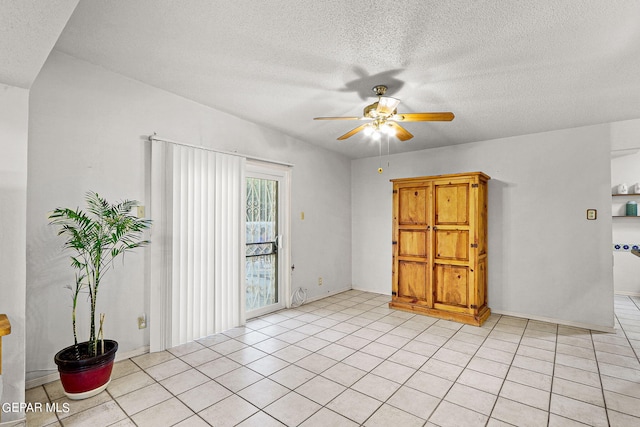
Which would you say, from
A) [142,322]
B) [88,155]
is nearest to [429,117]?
[88,155]

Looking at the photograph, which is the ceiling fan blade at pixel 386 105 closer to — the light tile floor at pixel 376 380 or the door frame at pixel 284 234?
the door frame at pixel 284 234

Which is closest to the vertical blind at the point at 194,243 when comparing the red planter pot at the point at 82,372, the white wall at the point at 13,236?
the red planter pot at the point at 82,372

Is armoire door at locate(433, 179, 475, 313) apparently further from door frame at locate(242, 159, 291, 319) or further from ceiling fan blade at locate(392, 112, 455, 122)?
door frame at locate(242, 159, 291, 319)

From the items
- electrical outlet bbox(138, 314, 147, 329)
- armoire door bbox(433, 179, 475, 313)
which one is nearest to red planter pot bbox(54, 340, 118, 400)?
electrical outlet bbox(138, 314, 147, 329)

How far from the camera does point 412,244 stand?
4523 mm

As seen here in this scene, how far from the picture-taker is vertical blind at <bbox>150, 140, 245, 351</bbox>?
3.08 m

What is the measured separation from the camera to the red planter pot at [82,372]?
2.17 m

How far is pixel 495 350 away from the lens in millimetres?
3146

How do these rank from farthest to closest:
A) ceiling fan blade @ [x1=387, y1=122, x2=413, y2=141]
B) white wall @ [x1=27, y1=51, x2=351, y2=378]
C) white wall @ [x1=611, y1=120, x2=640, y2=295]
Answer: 1. white wall @ [x1=611, y1=120, x2=640, y2=295]
2. ceiling fan blade @ [x1=387, y1=122, x2=413, y2=141]
3. white wall @ [x1=27, y1=51, x2=351, y2=378]

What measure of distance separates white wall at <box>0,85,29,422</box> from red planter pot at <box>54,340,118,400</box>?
23 centimetres

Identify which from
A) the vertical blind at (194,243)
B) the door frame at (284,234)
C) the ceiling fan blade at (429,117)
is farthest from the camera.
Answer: the door frame at (284,234)

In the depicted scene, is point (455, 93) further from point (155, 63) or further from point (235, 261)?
point (235, 261)

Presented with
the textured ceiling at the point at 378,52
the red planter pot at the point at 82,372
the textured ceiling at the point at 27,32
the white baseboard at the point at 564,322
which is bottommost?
the white baseboard at the point at 564,322

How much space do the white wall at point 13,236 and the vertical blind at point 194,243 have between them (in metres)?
1.03
